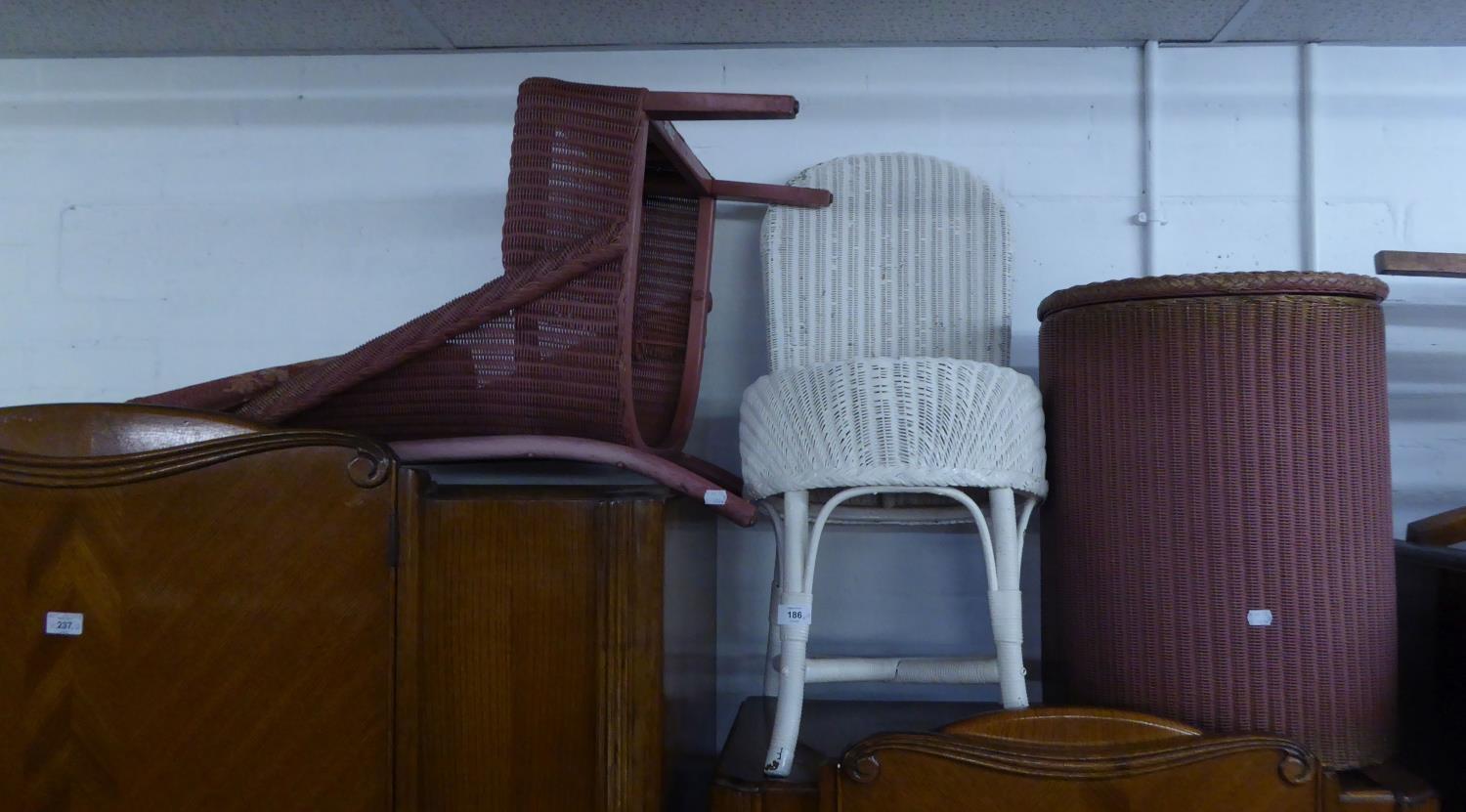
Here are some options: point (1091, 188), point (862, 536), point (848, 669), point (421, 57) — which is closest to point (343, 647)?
point (848, 669)

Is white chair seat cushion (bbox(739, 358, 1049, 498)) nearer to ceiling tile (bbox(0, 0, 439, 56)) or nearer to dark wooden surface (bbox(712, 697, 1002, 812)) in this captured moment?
dark wooden surface (bbox(712, 697, 1002, 812))

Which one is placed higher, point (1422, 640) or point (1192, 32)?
point (1192, 32)

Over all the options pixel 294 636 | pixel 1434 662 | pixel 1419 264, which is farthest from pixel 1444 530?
pixel 294 636

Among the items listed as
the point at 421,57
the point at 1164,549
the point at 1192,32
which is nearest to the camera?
the point at 1164,549

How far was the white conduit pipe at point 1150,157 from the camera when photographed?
1.85 metres

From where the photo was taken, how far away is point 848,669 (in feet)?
4.74

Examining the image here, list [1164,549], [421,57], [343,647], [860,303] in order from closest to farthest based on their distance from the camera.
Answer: [343,647], [1164,549], [860,303], [421,57]

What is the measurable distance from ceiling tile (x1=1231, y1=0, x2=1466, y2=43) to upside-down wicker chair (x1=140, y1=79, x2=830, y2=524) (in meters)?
1.00

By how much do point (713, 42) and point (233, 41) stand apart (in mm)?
905

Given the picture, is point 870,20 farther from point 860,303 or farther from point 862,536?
point 862,536

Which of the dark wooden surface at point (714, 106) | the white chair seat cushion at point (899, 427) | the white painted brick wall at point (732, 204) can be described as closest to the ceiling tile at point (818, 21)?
the white painted brick wall at point (732, 204)

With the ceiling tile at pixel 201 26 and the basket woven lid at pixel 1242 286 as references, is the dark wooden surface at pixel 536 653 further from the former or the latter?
the ceiling tile at pixel 201 26

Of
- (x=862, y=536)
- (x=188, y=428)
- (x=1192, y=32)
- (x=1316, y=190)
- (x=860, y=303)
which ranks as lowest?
(x=862, y=536)

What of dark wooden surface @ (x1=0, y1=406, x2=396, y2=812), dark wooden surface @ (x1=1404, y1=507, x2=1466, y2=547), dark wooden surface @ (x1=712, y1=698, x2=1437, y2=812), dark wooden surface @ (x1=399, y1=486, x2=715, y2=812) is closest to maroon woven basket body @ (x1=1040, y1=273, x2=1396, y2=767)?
dark wooden surface @ (x1=712, y1=698, x2=1437, y2=812)
